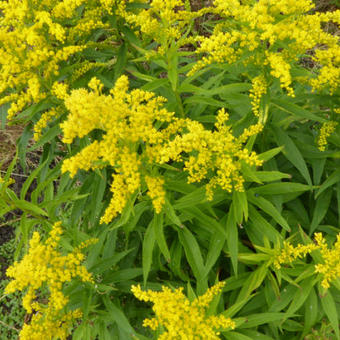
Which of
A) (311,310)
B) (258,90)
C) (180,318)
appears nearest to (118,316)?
(180,318)

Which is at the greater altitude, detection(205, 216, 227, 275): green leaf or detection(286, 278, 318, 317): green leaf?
detection(205, 216, 227, 275): green leaf

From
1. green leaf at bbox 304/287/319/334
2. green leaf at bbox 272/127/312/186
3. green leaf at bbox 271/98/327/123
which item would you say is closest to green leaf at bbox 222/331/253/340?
green leaf at bbox 304/287/319/334

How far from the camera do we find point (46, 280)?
2.64 m

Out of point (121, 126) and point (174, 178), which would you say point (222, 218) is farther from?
point (121, 126)

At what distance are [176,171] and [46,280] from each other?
1468 mm

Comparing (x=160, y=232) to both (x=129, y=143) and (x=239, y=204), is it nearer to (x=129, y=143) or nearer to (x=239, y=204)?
(x=239, y=204)

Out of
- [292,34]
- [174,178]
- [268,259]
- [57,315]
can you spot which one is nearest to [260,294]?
[268,259]

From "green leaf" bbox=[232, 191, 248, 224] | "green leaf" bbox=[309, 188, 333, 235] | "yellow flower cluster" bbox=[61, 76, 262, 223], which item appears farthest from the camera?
"green leaf" bbox=[309, 188, 333, 235]

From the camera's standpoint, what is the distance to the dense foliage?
2408mm

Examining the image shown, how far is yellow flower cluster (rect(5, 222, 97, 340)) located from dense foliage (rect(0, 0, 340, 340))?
0.01 m

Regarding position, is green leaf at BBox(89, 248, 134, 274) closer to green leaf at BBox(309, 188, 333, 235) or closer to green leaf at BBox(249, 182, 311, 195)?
green leaf at BBox(249, 182, 311, 195)

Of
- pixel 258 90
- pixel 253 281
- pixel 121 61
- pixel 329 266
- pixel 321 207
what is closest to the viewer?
pixel 329 266

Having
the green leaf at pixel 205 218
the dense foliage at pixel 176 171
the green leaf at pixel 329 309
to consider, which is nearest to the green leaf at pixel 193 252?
the dense foliage at pixel 176 171

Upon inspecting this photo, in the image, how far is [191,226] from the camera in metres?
3.43
